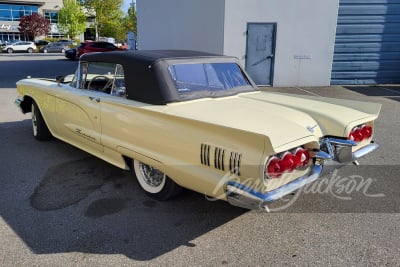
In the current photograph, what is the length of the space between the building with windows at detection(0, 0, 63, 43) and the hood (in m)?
57.6

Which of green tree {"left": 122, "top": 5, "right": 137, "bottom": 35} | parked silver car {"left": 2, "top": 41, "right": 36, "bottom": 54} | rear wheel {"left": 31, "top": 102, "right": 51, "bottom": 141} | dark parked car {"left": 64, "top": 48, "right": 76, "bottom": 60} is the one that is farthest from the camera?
green tree {"left": 122, "top": 5, "right": 137, "bottom": 35}

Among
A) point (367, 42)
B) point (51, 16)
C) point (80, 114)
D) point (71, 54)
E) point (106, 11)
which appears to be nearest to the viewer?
point (80, 114)

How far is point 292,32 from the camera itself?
11805 mm

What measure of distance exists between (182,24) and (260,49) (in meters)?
3.27

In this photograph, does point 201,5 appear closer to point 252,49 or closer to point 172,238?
point 252,49

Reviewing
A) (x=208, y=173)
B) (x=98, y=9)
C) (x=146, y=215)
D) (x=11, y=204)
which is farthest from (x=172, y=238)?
(x=98, y=9)

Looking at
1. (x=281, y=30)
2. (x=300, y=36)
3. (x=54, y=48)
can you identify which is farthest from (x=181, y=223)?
(x=54, y=48)

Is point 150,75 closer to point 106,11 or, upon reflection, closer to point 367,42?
point 367,42

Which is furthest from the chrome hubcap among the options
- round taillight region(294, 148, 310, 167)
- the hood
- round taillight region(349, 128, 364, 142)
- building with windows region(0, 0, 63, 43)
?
building with windows region(0, 0, 63, 43)

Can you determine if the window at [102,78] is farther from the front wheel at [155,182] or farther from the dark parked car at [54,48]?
the dark parked car at [54,48]

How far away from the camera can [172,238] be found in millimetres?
3037

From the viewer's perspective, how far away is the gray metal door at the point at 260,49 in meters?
11.7

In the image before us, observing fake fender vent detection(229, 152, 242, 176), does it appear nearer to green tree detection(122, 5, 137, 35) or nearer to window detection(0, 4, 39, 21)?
green tree detection(122, 5, 137, 35)

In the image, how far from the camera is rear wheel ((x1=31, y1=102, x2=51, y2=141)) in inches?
222
